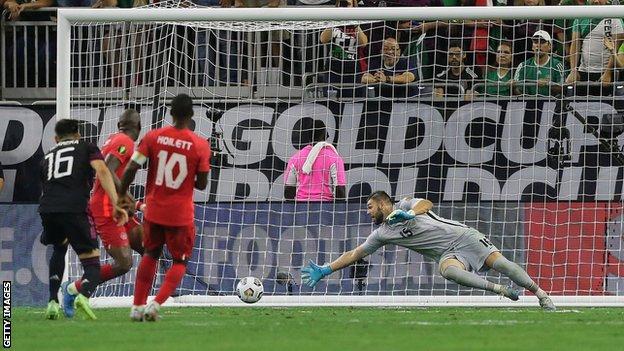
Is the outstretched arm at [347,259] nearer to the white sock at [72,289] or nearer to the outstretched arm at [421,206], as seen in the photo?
the outstretched arm at [421,206]

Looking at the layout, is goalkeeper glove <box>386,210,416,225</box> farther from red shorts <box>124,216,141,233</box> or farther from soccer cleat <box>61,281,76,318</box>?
soccer cleat <box>61,281,76,318</box>

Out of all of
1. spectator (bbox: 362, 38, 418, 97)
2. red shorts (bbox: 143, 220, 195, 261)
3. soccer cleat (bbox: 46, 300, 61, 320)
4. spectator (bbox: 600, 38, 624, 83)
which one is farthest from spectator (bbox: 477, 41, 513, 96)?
soccer cleat (bbox: 46, 300, 61, 320)

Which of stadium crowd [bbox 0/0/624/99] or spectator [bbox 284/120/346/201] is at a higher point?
stadium crowd [bbox 0/0/624/99]

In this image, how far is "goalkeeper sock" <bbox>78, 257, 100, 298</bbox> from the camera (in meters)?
14.2

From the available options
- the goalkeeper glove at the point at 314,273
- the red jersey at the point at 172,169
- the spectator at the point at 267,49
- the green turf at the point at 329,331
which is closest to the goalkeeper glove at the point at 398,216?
the goalkeeper glove at the point at 314,273

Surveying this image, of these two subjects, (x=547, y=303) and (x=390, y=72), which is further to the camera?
(x=390, y=72)

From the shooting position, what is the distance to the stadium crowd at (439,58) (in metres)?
18.2

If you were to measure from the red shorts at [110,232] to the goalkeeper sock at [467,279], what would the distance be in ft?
12.0

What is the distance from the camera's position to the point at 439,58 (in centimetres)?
1844

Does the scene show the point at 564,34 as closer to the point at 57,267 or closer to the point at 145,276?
the point at 57,267

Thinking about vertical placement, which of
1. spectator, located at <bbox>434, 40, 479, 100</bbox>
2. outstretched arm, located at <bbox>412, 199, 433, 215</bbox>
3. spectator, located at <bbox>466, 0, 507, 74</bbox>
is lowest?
outstretched arm, located at <bbox>412, 199, 433, 215</bbox>

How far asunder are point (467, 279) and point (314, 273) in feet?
5.34

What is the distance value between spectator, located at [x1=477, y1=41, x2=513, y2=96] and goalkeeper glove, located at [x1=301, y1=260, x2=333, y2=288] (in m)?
2.96

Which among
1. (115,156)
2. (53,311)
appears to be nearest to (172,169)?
(115,156)
